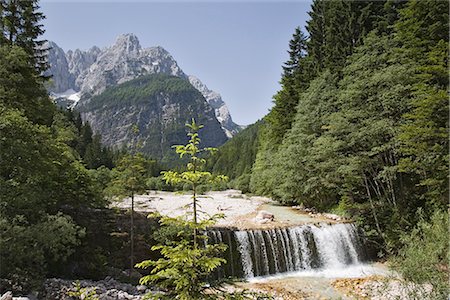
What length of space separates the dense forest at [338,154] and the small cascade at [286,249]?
1.92 metres

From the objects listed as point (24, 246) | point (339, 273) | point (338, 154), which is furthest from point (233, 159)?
point (24, 246)

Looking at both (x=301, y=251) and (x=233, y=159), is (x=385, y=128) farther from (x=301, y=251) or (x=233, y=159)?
(x=233, y=159)

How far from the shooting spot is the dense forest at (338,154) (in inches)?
376

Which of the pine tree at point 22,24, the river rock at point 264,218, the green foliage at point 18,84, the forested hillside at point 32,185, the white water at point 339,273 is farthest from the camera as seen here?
the river rock at point 264,218

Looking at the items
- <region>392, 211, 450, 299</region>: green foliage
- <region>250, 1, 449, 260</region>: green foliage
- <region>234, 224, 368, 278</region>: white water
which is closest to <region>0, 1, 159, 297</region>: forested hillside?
<region>234, 224, 368, 278</region>: white water

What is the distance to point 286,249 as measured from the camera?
55.5 feet

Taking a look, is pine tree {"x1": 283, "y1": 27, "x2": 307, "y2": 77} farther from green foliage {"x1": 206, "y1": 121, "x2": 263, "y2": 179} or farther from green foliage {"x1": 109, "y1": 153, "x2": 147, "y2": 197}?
green foliage {"x1": 206, "y1": 121, "x2": 263, "y2": 179}

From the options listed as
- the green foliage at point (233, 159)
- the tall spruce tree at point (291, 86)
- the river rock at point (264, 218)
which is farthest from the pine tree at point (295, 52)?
the green foliage at point (233, 159)

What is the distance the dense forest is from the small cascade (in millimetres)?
1916

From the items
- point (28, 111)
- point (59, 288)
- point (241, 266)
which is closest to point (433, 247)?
point (241, 266)

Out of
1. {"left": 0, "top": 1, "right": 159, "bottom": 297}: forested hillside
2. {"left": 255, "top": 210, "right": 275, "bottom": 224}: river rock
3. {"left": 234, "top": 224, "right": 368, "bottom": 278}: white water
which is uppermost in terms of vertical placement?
{"left": 0, "top": 1, "right": 159, "bottom": 297}: forested hillside

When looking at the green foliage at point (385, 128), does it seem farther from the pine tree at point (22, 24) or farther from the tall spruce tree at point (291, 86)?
the pine tree at point (22, 24)

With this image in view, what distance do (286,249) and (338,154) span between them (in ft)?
21.0

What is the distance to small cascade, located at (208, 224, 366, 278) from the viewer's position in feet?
53.2
